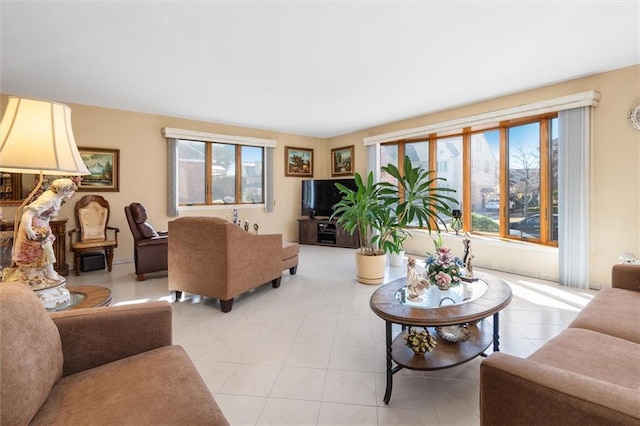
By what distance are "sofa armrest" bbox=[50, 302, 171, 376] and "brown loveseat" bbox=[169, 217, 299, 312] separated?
1.49 metres

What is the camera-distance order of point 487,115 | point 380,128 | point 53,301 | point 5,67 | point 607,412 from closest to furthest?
point 607,412
point 53,301
point 5,67
point 487,115
point 380,128

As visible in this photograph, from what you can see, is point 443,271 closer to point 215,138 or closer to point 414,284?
point 414,284

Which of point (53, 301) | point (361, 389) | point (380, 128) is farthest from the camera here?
point (380, 128)

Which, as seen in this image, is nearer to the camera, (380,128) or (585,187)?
(585,187)

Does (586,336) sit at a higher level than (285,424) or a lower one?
higher

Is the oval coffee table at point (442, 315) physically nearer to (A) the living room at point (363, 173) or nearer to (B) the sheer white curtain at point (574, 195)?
(A) the living room at point (363, 173)

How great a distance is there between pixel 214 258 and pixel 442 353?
2173 millimetres

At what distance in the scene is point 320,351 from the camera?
219 cm

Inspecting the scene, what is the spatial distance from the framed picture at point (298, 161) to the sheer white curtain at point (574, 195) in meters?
4.82

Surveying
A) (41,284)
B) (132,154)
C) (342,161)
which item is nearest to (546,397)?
(41,284)

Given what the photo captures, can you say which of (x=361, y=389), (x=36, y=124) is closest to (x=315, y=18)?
(x=36, y=124)

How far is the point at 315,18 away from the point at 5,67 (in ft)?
11.7

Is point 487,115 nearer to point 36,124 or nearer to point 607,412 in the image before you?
point 607,412

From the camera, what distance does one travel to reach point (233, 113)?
5.04 m
